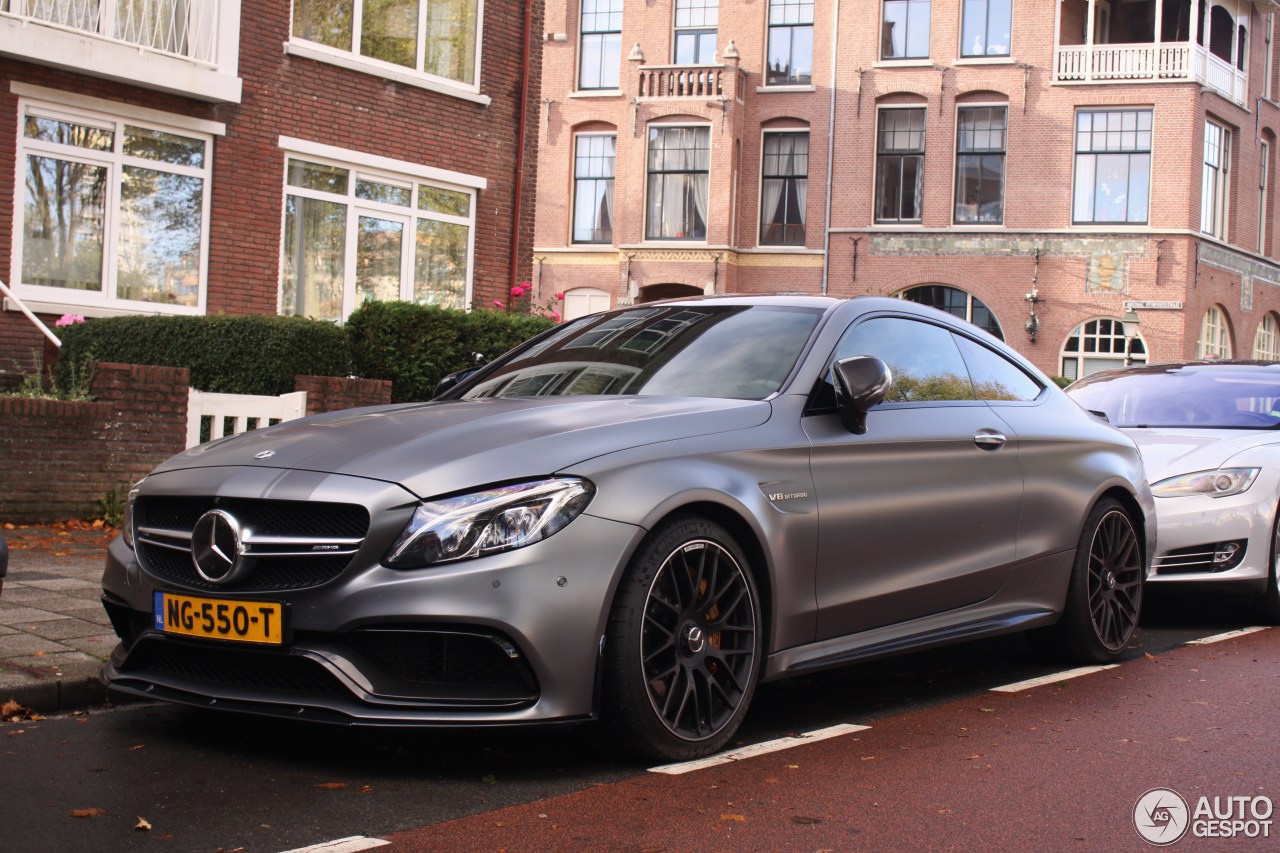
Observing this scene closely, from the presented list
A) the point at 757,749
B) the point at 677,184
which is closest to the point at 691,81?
the point at 677,184

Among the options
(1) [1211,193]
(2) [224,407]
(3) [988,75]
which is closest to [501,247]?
(2) [224,407]

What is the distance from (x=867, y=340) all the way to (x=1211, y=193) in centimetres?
3378

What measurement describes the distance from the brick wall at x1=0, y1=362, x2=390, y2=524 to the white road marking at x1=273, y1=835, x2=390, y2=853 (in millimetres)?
7128

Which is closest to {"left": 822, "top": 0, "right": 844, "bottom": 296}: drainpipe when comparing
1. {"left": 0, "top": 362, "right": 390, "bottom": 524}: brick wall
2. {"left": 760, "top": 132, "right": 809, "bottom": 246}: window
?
{"left": 760, "top": 132, "right": 809, "bottom": 246}: window

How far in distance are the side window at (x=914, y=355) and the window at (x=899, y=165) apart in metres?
31.2

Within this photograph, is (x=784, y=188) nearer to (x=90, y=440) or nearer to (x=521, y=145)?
(x=521, y=145)

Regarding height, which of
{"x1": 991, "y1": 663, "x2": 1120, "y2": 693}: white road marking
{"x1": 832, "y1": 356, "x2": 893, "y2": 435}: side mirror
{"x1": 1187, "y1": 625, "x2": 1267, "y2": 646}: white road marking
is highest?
{"x1": 832, "y1": 356, "x2": 893, "y2": 435}: side mirror

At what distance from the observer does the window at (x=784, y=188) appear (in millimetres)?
37625

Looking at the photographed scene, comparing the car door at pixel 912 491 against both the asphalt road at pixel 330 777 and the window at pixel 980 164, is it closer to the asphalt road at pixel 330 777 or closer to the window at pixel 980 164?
the asphalt road at pixel 330 777

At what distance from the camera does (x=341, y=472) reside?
4.35m

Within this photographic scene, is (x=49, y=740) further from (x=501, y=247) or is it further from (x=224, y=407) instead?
(x=501, y=247)

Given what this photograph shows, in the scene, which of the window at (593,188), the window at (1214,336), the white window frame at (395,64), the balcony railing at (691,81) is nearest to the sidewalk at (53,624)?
the white window frame at (395,64)

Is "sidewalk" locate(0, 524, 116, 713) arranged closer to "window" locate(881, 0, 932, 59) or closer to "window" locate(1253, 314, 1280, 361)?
"window" locate(881, 0, 932, 59)

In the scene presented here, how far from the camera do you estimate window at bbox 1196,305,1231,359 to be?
118ft
